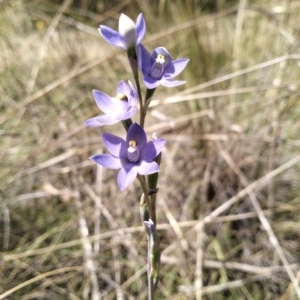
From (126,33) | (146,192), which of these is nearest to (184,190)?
(146,192)

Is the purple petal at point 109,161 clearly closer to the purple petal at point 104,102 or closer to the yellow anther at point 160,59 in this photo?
the purple petal at point 104,102

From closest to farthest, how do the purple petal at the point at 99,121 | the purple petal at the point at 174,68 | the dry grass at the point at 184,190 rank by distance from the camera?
the purple petal at the point at 99,121 → the purple petal at the point at 174,68 → the dry grass at the point at 184,190

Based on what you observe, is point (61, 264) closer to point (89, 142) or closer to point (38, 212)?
point (38, 212)

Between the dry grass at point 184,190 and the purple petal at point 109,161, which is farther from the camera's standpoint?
the dry grass at point 184,190

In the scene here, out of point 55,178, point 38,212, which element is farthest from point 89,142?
point 38,212

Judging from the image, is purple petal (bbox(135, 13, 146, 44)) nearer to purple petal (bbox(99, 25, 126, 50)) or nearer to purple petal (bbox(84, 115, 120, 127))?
purple petal (bbox(99, 25, 126, 50))

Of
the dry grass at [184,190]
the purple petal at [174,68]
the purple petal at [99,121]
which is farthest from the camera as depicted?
the dry grass at [184,190]

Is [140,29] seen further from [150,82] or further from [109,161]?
[109,161]

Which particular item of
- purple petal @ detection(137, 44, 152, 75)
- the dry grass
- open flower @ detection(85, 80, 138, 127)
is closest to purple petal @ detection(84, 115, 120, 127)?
open flower @ detection(85, 80, 138, 127)

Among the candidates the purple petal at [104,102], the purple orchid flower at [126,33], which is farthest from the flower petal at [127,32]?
the purple petal at [104,102]
